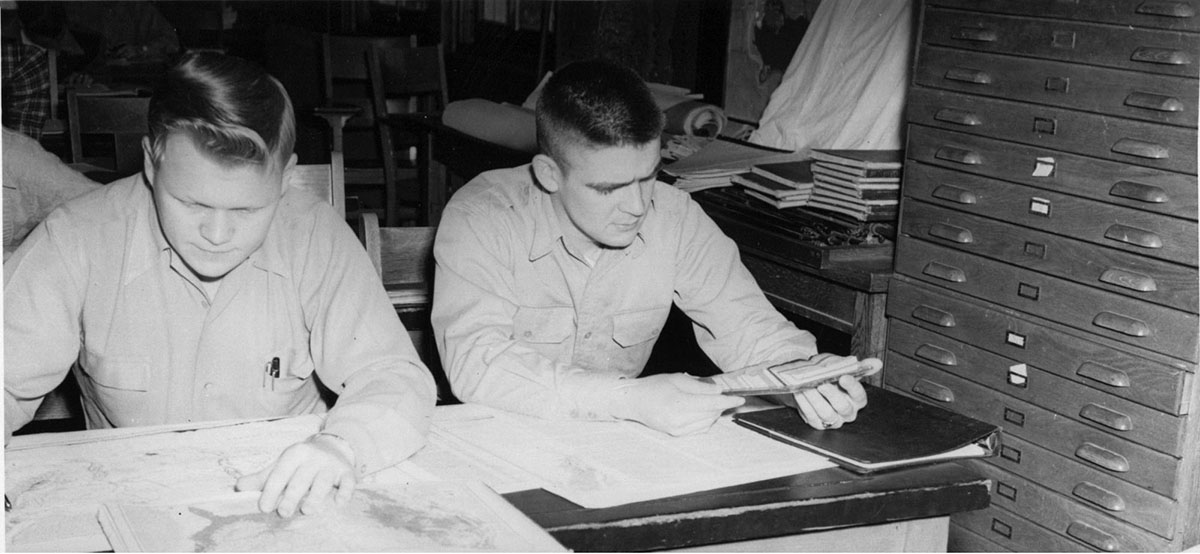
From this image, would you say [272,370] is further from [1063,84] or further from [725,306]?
[1063,84]

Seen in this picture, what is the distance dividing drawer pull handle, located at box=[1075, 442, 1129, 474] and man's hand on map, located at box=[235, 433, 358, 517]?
1.76m

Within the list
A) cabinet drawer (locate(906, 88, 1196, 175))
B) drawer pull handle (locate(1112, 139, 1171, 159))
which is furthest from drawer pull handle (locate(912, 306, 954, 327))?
drawer pull handle (locate(1112, 139, 1171, 159))

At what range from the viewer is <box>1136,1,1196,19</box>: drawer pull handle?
2.29 metres

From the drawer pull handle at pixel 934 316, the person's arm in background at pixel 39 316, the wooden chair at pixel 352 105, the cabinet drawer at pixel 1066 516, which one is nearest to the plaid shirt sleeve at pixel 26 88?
the wooden chair at pixel 352 105

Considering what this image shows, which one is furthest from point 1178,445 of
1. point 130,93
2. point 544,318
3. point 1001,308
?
point 130,93

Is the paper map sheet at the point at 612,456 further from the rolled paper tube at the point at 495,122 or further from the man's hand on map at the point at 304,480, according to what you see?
the rolled paper tube at the point at 495,122

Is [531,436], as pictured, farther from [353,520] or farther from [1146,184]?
[1146,184]

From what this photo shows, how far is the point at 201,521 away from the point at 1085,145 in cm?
198

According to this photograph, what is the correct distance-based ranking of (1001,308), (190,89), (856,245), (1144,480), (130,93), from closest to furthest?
(190,89)
(1144,480)
(1001,308)
(856,245)
(130,93)

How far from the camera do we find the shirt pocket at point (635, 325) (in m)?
2.37

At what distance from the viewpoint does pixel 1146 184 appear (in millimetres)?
2414

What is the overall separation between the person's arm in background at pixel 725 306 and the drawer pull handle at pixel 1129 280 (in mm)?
732

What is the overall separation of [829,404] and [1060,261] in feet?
3.71

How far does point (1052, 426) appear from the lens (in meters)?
2.70
